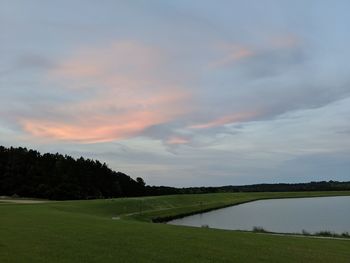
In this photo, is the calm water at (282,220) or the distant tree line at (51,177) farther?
the distant tree line at (51,177)

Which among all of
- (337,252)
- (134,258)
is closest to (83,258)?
(134,258)

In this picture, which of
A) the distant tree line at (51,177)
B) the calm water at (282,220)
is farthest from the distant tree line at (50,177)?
the calm water at (282,220)

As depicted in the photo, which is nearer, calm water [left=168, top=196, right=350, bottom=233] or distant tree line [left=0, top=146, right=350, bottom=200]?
calm water [left=168, top=196, right=350, bottom=233]

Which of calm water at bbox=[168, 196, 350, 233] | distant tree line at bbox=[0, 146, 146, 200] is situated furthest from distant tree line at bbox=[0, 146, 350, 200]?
calm water at bbox=[168, 196, 350, 233]

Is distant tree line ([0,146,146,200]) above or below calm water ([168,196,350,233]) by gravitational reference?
above

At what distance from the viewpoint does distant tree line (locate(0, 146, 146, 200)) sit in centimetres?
11556

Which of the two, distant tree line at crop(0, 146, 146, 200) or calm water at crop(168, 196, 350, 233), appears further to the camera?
distant tree line at crop(0, 146, 146, 200)

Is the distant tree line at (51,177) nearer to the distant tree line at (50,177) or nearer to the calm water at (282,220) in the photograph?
the distant tree line at (50,177)

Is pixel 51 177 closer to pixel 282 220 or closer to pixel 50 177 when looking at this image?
pixel 50 177

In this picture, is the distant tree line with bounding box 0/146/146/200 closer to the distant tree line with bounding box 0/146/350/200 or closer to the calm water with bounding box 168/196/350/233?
the distant tree line with bounding box 0/146/350/200

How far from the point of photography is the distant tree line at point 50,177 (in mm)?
115562

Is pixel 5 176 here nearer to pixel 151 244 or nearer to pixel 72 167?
pixel 72 167

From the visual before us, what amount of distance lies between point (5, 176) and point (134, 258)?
110 meters

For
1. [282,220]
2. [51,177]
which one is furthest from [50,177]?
[282,220]
